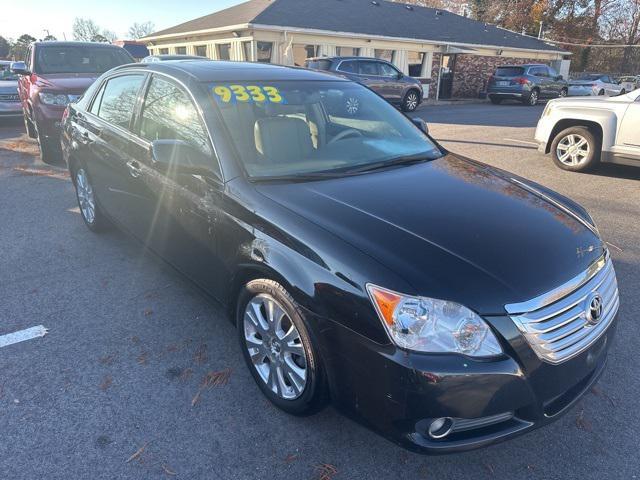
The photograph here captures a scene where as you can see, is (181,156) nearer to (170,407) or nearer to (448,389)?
(170,407)

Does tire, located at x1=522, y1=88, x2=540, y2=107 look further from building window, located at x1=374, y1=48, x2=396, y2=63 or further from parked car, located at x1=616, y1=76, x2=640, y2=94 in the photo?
parked car, located at x1=616, y1=76, x2=640, y2=94

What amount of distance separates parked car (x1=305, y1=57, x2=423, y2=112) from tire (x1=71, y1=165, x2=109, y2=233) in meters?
11.3

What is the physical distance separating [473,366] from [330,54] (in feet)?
64.8

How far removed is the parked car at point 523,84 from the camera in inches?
779

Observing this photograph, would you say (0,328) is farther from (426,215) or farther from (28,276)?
(426,215)

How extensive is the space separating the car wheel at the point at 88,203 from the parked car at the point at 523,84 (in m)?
19.4

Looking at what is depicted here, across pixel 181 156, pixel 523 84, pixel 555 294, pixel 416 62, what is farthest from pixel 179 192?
pixel 416 62

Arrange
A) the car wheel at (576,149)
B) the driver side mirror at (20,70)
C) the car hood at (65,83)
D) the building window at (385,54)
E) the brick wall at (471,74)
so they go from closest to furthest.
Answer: the car wheel at (576,149) → the car hood at (65,83) → the driver side mirror at (20,70) → the building window at (385,54) → the brick wall at (471,74)

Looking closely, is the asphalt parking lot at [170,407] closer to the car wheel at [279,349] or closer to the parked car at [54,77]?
the car wheel at [279,349]

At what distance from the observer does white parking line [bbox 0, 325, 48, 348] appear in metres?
3.08

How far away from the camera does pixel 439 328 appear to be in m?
1.83

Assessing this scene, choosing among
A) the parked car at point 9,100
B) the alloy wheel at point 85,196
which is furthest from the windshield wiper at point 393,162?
the parked car at point 9,100

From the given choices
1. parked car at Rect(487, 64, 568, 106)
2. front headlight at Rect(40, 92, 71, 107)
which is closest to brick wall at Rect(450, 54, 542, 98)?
parked car at Rect(487, 64, 568, 106)

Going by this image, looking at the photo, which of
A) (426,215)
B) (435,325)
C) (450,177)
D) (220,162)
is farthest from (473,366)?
(220,162)
